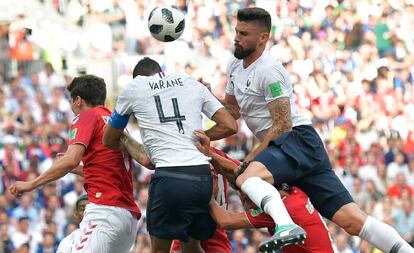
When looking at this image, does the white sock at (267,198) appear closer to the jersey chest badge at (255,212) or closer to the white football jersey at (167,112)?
the jersey chest badge at (255,212)

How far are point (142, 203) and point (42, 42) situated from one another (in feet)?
23.4

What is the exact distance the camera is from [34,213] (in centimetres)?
1792

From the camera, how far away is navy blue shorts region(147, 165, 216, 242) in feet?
33.3

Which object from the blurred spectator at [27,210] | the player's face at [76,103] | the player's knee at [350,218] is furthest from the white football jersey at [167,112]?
the blurred spectator at [27,210]

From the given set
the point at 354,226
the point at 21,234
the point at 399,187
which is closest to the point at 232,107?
the point at 354,226

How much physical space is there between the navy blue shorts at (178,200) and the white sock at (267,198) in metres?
0.44

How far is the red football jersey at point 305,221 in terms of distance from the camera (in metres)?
10.1

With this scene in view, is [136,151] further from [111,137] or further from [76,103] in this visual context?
[76,103]

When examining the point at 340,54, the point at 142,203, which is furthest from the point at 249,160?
the point at 340,54

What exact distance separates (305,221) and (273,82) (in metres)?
1.21

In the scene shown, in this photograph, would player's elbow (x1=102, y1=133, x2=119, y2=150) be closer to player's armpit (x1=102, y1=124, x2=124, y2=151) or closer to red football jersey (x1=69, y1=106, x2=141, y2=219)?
player's armpit (x1=102, y1=124, x2=124, y2=151)

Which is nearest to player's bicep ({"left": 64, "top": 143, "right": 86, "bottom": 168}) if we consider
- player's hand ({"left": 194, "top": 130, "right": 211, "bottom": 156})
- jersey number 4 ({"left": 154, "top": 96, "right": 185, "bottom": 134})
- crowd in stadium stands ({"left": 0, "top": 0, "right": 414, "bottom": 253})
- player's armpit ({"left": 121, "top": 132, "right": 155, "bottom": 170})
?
player's armpit ({"left": 121, "top": 132, "right": 155, "bottom": 170})

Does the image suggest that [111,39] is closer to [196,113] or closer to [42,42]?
[42,42]

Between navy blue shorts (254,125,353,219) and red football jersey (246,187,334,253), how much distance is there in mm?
211
